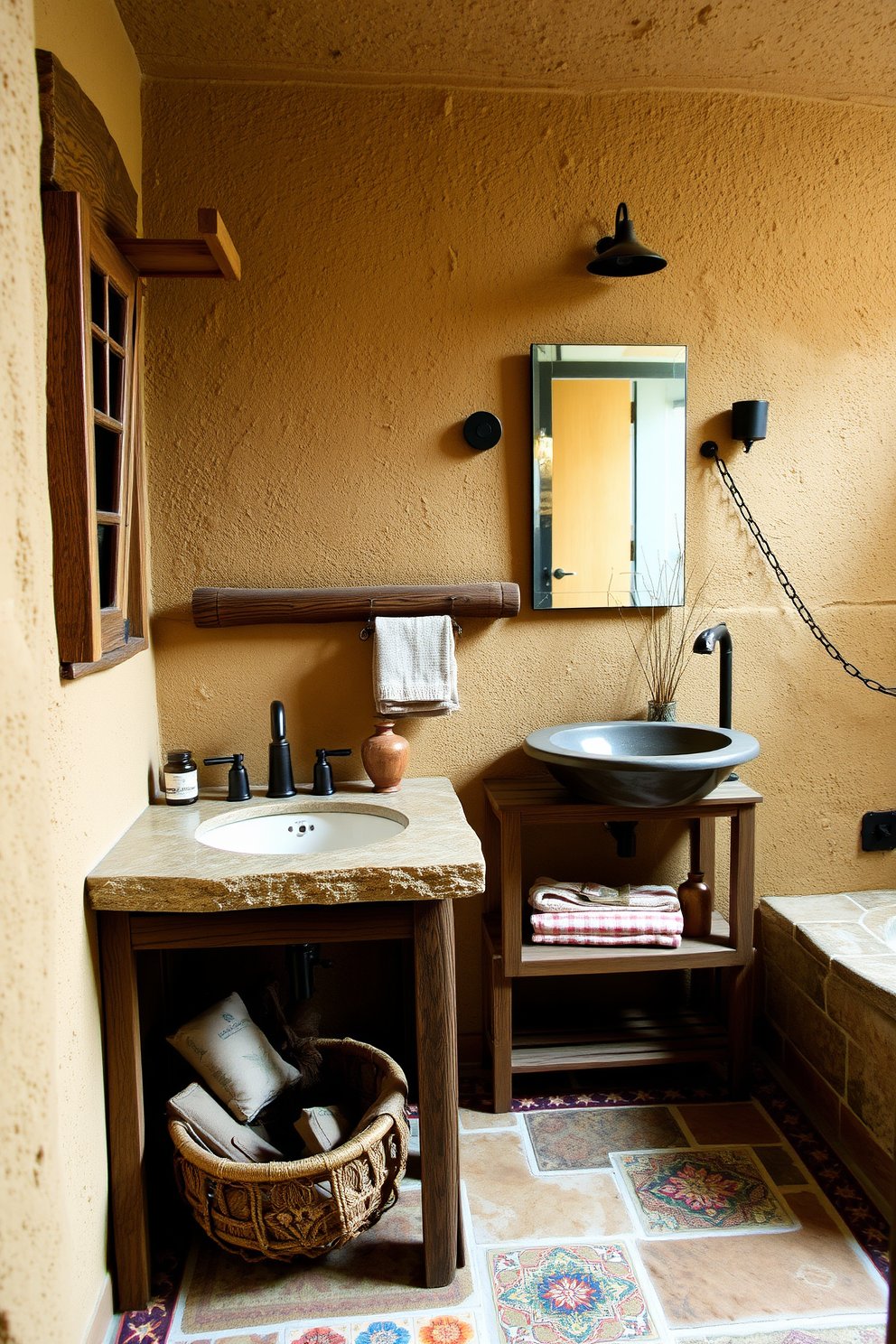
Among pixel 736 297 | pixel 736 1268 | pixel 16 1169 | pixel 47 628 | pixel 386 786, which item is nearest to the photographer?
pixel 16 1169

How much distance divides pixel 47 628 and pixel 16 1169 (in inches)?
32.0

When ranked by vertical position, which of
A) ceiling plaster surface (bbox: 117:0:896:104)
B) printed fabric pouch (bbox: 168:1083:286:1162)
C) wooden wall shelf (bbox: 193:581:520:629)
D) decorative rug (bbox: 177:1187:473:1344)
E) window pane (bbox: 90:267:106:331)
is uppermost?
ceiling plaster surface (bbox: 117:0:896:104)

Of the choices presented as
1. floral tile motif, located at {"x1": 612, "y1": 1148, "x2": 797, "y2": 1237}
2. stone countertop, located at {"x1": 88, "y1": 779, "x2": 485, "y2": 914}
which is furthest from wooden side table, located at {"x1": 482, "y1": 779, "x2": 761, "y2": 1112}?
stone countertop, located at {"x1": 88, "y1": 779, "x2": 485, "y2": 914}

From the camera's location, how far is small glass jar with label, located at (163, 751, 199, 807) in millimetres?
1948

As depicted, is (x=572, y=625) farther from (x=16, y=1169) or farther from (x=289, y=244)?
(x=16, y=1169)

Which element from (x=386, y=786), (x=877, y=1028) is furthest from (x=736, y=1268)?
(x=386, y=786)

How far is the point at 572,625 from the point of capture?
2.23 m

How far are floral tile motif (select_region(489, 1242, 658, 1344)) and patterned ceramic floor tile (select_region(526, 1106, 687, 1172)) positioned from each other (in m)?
0.24

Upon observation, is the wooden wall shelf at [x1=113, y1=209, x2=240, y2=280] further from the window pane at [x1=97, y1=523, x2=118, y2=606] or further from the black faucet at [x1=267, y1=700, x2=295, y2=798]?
the black faucet at [x1=267, y1=700, x2=295, y2=798]

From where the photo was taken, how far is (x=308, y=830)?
78.1 inches

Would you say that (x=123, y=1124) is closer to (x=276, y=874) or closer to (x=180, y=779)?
(x=276, y=874)

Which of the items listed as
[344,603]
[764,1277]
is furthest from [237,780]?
[764,1277]

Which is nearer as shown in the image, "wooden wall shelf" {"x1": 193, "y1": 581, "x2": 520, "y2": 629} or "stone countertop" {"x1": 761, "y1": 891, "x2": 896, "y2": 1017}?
"stone countertop" {"x1": 761, "y1": 891, "x2": 896, "y2": 1017}

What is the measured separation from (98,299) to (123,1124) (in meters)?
1.44
